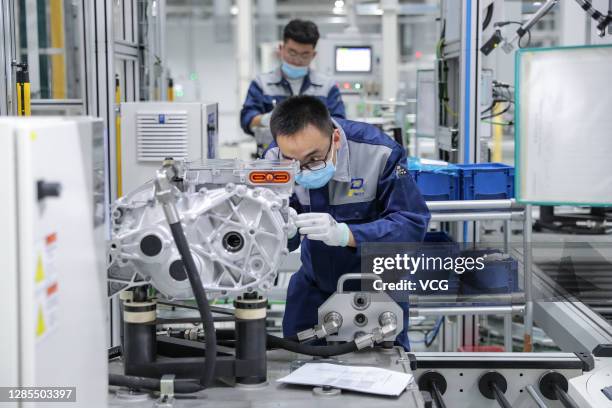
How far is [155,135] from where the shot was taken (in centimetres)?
409

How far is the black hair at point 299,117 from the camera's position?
2549 mm

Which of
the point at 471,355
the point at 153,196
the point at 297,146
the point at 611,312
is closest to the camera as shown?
the point at 153,196

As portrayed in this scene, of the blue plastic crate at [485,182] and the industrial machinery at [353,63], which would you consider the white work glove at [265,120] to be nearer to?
the blue plastic crate at [485,182]

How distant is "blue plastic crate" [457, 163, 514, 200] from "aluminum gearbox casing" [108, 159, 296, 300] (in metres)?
2.21

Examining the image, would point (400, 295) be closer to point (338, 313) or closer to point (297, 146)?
point (338, 313)

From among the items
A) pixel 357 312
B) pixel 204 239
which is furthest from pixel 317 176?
pixel 204 239

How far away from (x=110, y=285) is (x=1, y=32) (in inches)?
103

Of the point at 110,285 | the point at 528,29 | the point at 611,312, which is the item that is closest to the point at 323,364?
the point at 110,285

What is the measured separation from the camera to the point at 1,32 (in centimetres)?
418

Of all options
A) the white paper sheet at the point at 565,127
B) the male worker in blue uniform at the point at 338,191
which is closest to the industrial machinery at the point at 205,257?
the male worker in blue uniform at the point at 338,191

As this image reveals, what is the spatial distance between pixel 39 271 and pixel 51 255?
49 mm

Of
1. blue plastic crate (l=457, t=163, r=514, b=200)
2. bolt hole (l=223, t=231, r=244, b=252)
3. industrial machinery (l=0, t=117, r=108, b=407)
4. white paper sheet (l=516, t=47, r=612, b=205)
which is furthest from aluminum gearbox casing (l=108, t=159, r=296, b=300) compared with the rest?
blue plastic crate (l=457, t=163, r=514, b=200)

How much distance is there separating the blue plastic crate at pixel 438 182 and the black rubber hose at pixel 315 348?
6.60ft

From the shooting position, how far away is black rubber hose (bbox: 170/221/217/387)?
179 centimetres
